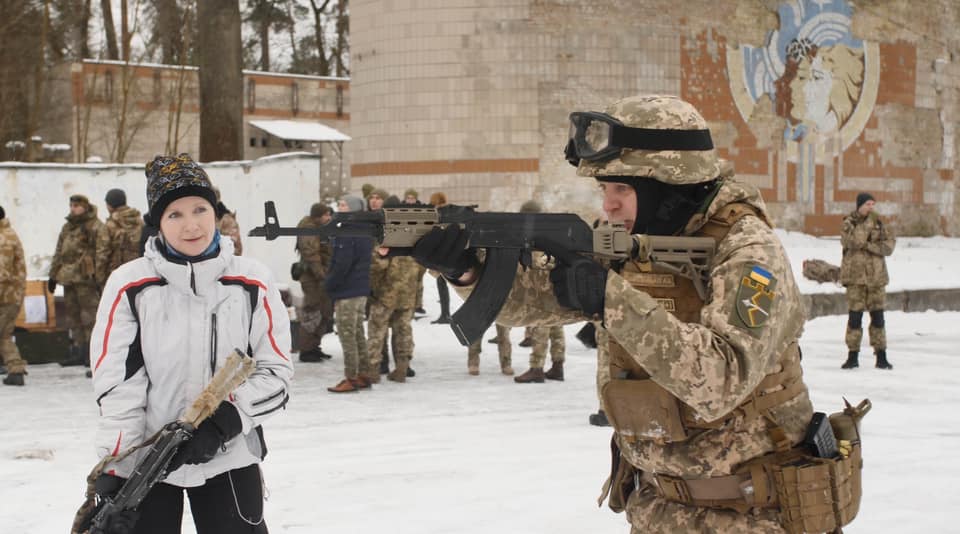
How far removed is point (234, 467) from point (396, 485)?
2984mm

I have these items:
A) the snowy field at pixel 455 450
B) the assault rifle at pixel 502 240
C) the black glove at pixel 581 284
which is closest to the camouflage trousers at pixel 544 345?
the snowy field at pixel 455 450

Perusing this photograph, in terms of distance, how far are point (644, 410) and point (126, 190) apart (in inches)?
408

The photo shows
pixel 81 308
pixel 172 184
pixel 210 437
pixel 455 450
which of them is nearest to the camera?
pixel 210 437

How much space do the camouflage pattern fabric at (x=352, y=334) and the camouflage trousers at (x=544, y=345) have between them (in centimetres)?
158

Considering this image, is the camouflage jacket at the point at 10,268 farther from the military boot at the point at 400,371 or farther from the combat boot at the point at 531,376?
the combat boot at the point at 531,376

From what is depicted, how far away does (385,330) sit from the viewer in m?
9.84

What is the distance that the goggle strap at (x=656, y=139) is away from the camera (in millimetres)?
2662

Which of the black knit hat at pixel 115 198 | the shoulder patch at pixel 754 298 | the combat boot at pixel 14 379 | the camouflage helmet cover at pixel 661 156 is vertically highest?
the camouflage helmet cover at pixel 661 156

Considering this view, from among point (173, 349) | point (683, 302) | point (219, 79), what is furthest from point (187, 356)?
point (219, 79)

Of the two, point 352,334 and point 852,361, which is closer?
point 352,334

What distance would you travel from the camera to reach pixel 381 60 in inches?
801

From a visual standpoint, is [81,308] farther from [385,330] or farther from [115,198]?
[385,330]

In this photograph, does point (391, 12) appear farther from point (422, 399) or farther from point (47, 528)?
point (47, 528)

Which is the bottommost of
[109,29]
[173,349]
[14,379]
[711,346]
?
[14,379]
